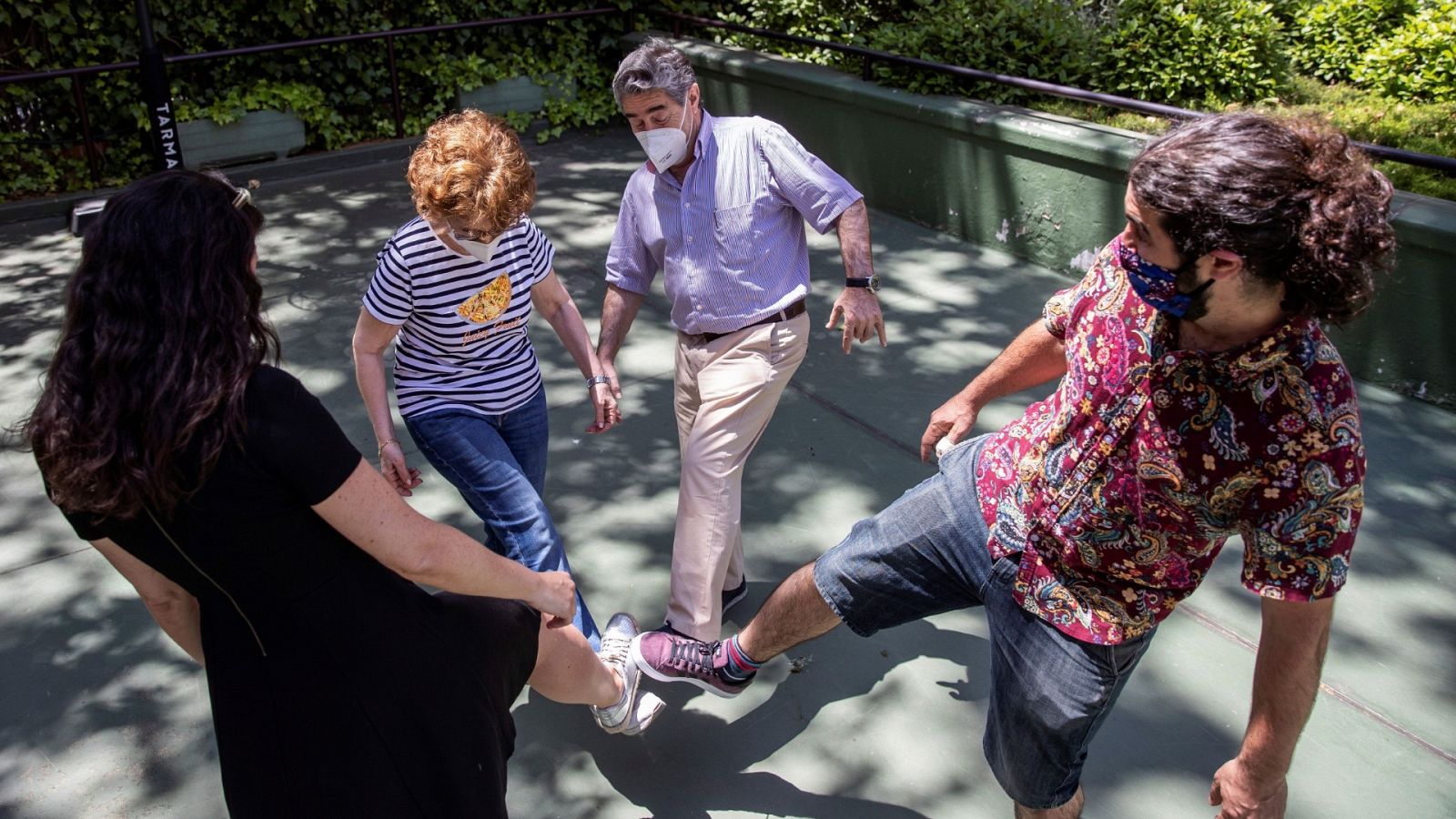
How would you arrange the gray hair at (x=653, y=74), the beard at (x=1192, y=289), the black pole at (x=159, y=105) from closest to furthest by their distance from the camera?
1. the beard at (x=1192, y=289)
2. the gray hair at (x=653, y=74)
3. the black pole at (x=159, y=105)

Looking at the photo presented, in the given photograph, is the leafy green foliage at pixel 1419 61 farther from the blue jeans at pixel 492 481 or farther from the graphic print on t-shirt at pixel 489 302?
the blue jeans at pixel 492 481

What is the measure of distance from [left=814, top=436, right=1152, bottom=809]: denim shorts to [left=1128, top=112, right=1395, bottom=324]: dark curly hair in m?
0.77

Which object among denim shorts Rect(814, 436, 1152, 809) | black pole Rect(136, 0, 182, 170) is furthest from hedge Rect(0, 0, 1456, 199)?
denim shorts Rect(814, 436, 1152, 809)

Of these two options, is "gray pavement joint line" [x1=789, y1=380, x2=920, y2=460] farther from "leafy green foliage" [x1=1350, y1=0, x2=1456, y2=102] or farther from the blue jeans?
"leafy green foliage" [x1=1350, y1=0, x2=1456, y2=102]

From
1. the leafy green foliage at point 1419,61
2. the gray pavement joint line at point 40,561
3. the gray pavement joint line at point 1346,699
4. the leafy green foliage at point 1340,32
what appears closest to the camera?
the gray pavement joint line at point 1346,699

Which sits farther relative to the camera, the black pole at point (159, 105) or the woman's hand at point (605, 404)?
the black pole at point (159, 105)

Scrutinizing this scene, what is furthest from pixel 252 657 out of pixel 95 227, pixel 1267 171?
pixel 1267 171

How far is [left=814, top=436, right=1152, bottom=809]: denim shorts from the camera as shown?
218cm

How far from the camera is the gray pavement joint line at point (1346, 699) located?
2943 mm

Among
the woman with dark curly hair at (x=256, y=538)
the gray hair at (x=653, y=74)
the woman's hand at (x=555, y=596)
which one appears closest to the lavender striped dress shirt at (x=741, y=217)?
the gray hair at (x=653, y=74)

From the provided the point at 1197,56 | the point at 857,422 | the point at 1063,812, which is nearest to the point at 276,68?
the point at 857,422

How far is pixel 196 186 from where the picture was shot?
1.83m

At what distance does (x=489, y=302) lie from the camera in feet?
9.70

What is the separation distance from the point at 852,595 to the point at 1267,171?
50.2 inches
